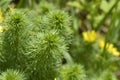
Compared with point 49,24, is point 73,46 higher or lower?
higher

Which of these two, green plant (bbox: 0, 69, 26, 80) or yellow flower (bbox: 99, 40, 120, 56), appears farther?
yellow flower (bbox: 99, 40, 120, 56)

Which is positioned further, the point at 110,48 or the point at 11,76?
the point at 110,48

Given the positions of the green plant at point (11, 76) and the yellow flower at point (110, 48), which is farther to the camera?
Result: the yellow flower at point (110, 48)

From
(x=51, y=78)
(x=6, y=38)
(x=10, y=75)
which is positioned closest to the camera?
(x=10, y=75)

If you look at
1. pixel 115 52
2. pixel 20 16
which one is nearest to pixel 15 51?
pixel 20 16

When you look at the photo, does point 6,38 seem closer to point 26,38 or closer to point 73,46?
point 26,38

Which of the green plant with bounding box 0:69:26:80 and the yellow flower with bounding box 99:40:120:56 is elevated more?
the yellow flower with bounding box 99:40:120:56

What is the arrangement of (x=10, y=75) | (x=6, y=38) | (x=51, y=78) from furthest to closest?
1. (x=51, y=78)
2. (x=6, y=38)
3. (x=10, y=75)

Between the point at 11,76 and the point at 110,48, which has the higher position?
the point at 110,48

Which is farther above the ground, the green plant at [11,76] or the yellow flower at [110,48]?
the yellow flower at [110,48]

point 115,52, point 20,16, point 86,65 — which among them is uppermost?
point 115,52

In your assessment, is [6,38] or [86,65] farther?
[86,65]
